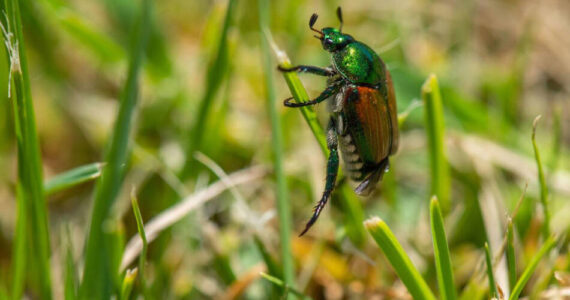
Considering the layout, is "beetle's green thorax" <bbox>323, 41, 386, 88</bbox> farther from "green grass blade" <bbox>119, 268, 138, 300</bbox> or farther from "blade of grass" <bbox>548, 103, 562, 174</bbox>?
"green grass blade" <bbox>119, 268, 138, 300</bbox>

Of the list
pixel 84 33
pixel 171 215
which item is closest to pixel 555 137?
A: pixel 171 215

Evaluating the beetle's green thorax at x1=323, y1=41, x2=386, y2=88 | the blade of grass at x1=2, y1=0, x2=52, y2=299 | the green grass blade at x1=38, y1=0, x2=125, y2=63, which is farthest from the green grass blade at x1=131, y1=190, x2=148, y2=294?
the green grass blade at x1=38, y1=0, x2=125, y2=63

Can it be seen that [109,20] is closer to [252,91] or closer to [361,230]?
[252,91]

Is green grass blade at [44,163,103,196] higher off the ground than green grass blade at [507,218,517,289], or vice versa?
green grass blade at [44,163,103,196]

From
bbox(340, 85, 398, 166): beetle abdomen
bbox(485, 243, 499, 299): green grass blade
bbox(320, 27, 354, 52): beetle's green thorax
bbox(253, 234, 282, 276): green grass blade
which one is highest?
bbox(320, 27, 354, 52): beetle's green thorax

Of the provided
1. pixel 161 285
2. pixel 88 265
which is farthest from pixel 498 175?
pixel 88 265

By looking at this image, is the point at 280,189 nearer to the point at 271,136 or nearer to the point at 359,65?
the point at 271,136
